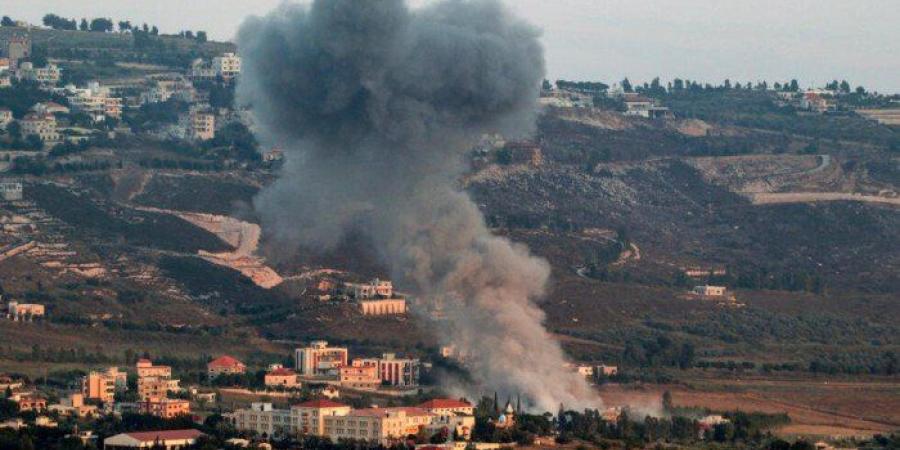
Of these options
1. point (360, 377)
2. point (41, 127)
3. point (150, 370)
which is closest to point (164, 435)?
point (150, 370)

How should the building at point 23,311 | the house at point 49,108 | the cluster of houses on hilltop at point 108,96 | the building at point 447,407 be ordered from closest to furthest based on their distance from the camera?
the building at point 447,407 → the building at point 23,311 → the cluster of houses on hilltop at point 108,96 → the house at point 49,108

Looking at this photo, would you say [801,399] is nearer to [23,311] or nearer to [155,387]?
[155,387]

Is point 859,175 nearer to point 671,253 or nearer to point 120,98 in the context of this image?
point 671,253

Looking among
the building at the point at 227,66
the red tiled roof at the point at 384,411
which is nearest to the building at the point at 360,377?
the red tiled roof at the point at 384,411

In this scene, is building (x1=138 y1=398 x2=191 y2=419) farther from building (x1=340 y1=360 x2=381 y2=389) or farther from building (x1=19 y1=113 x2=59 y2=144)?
building (x1=19 y1=113 x2=59 y2=144)

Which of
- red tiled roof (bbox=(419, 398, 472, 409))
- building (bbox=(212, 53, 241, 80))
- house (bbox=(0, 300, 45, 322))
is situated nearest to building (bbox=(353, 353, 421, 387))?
red tiled roof (bbox=(419, 398, 472, 409))

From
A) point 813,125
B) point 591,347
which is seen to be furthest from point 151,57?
point 591,347

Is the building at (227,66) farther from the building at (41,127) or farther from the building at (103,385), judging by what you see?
→ the building at (103,385)
